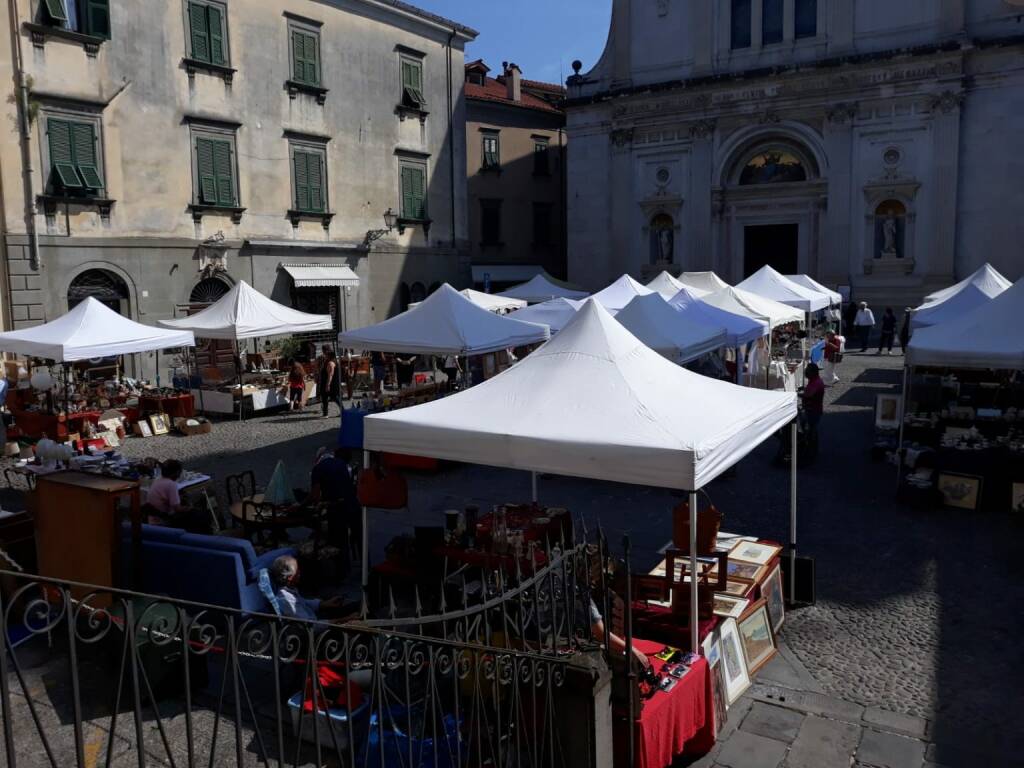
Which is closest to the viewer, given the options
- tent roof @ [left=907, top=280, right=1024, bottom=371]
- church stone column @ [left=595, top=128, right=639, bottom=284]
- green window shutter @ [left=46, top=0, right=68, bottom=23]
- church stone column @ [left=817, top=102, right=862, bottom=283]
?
tent roof @ [left=907, top=280, right=1024, bottom=371]

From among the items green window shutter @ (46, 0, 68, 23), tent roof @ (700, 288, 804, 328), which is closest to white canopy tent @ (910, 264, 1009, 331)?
tent roof @ (700, 288, 804, 328)

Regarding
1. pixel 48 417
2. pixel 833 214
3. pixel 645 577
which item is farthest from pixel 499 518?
pixel 833 214

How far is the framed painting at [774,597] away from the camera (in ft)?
22.3

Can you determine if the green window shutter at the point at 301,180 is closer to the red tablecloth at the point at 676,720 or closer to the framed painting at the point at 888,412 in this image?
the framed painting at the point at 888,412

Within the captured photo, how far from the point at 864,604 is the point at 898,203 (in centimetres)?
2408

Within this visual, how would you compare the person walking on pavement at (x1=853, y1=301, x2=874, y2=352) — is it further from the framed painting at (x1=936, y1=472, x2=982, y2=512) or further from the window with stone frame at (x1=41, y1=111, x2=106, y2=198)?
the window with stone frame at (x1=41, y1=111, x2=106, y2=198)

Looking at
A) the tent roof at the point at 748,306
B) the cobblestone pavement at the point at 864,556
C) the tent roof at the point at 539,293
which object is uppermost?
the tent roof at the point at 539,293

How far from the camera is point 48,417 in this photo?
14.2 metres

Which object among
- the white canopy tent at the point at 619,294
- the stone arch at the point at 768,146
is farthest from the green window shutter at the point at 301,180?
the stone arch at the point at 768,146

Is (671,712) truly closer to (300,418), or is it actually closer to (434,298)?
(434,298)

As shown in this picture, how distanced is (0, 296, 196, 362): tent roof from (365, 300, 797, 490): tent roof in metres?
8.63

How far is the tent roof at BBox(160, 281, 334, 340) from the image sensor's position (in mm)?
16297

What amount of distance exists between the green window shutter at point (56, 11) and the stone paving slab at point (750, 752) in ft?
63.2

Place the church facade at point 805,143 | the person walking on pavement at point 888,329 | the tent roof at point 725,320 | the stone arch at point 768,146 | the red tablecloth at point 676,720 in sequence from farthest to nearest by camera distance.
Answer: the stone arch at point 768,146
the church facade at point 805,143
the person walking on pavement at point 888,329
the tent roof at point 725,320
the red tablecloth at point 676,720
